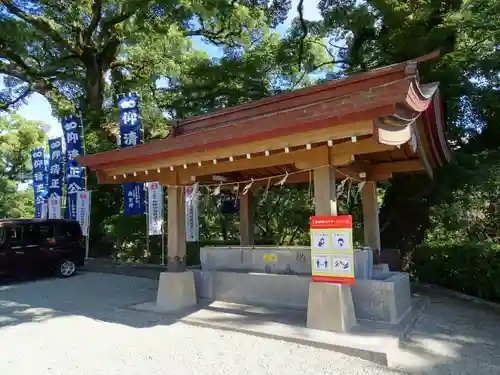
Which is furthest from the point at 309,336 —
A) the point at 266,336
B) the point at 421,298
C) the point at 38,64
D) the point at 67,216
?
the point at 38,64

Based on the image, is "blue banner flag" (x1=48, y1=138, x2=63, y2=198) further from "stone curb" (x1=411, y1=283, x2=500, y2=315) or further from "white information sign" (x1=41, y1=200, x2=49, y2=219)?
"stone curb" (x1=411, y1=283, x2=500, y2=315)

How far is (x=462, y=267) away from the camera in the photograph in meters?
7.48

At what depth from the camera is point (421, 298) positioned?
24.0 ft

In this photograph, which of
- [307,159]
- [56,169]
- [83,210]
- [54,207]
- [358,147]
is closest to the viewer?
[358,147]

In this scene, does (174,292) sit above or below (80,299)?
above

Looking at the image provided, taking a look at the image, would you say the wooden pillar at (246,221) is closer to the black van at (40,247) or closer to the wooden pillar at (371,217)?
the wooden pillar at (371,217)


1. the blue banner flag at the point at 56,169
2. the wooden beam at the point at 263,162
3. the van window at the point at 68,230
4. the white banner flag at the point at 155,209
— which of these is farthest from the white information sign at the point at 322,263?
the blue banner flag at the point at 56,169

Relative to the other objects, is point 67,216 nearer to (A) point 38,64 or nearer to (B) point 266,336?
(A) point 38,64

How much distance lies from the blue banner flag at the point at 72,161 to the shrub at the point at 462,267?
11286 millimetres

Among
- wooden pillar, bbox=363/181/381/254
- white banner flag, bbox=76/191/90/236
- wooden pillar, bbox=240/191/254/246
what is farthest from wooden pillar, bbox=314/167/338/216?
white banner flag, bbox=76/191/90/236

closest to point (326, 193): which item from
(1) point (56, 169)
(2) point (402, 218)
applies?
(2) point (402, 218)

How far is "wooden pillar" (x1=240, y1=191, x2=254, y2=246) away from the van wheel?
5465 millimetres

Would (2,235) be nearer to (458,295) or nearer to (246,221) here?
(246,221)

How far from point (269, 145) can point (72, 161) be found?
417 inches
